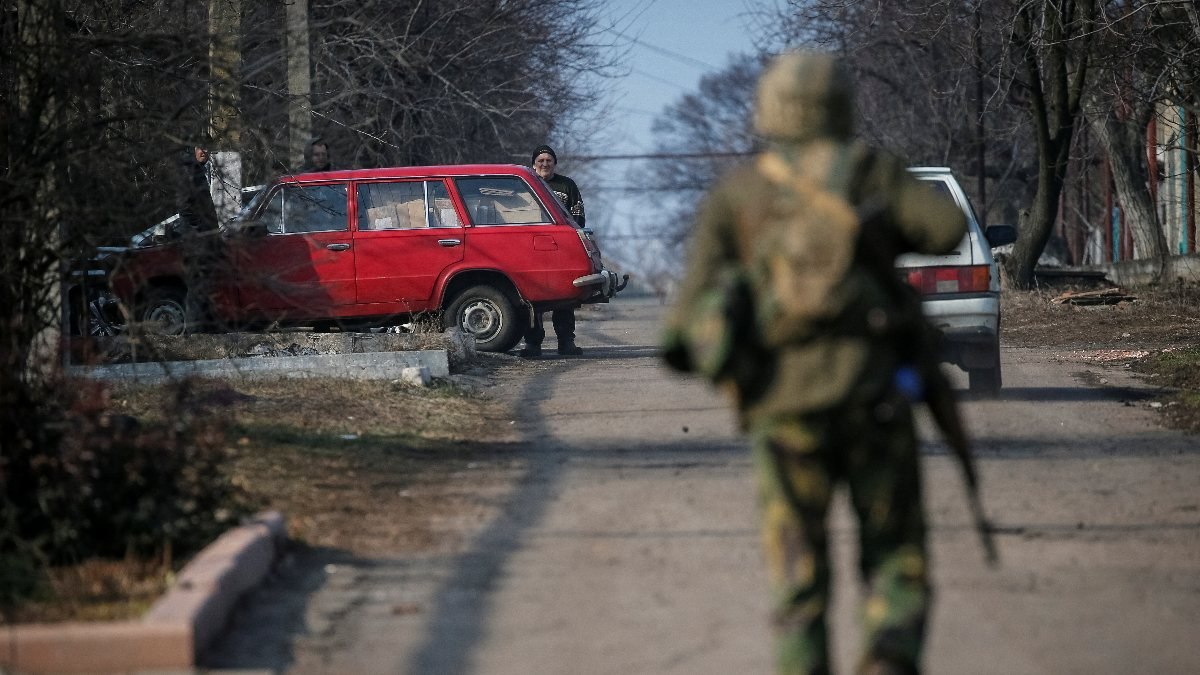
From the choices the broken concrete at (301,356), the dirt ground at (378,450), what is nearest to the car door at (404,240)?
the broken concrete at (301,356)

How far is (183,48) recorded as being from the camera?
25.4 ft

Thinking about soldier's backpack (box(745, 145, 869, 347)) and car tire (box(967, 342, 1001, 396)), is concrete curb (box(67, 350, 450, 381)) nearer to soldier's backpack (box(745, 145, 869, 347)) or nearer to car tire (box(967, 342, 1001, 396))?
car tire (box(967, 342, 1001, 396))

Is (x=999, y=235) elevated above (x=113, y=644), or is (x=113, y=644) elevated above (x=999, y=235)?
(x=999, y=235)

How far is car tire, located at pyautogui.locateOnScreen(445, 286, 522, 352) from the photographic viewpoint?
15820 millimetres

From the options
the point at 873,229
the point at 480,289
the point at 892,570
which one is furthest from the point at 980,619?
the point at 480,289

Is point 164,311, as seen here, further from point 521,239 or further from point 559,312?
point 559,312

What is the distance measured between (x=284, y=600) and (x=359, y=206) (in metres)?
10.2

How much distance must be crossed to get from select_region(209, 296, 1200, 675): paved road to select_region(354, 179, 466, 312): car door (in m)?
6.20

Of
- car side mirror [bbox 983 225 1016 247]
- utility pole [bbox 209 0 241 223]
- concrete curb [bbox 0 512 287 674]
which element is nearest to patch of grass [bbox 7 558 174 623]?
concrete curb [bbox 0 512 287 674]

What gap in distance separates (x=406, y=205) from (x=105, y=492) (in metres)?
9.80

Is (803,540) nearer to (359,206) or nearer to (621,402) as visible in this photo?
(621,402)

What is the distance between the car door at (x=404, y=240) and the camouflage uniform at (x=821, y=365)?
11.8 meters

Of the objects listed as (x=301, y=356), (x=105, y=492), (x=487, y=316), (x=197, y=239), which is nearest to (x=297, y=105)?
(x=197, y=239)

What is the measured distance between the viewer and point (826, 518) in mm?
3947
